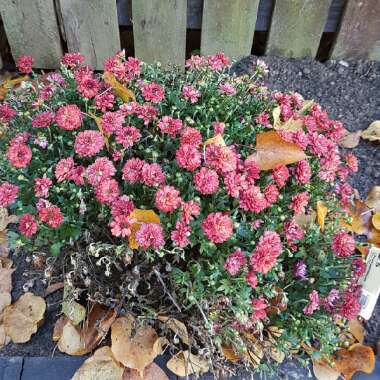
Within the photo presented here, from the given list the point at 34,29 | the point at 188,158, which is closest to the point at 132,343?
the point at 188,158

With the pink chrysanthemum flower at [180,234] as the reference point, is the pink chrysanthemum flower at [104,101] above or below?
above

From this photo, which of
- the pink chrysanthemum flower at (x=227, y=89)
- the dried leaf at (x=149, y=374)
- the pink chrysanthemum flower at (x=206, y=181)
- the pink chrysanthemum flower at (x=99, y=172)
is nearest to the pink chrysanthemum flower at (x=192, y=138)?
the pink chrysanthemum flower at (x=206, y=181)

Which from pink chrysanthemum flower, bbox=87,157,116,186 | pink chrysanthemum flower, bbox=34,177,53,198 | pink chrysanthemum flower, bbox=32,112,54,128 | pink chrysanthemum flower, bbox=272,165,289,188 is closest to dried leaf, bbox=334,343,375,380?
pink chrysanthemum flower, bbox=272,165,289,188

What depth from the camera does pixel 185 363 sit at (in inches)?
64.0

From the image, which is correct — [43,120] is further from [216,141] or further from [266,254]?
[266,254]

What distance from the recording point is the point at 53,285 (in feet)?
6.20

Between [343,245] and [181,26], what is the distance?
1366mm

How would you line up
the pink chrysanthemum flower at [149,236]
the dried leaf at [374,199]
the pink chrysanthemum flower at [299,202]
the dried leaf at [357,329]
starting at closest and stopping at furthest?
the pink chrysanthemum flower at [149,236] → the pink chrysanthemum flower at [299,202] → the dried leaf at [357,329] → the dried leaf at [374,199]

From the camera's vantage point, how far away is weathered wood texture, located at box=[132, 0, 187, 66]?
2379 mm

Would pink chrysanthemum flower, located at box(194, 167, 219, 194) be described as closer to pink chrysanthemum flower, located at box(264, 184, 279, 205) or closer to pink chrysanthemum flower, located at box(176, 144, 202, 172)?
pink chrysanthemum flower, located at box(176, 144, 202, 172)

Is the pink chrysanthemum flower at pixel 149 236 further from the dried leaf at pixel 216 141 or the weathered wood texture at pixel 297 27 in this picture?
the weathered wood texture at pixel 297 27

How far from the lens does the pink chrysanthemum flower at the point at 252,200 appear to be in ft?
4.84

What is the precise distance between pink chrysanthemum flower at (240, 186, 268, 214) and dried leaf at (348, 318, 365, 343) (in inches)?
25.5

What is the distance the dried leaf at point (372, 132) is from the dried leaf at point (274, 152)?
36.0 inches
